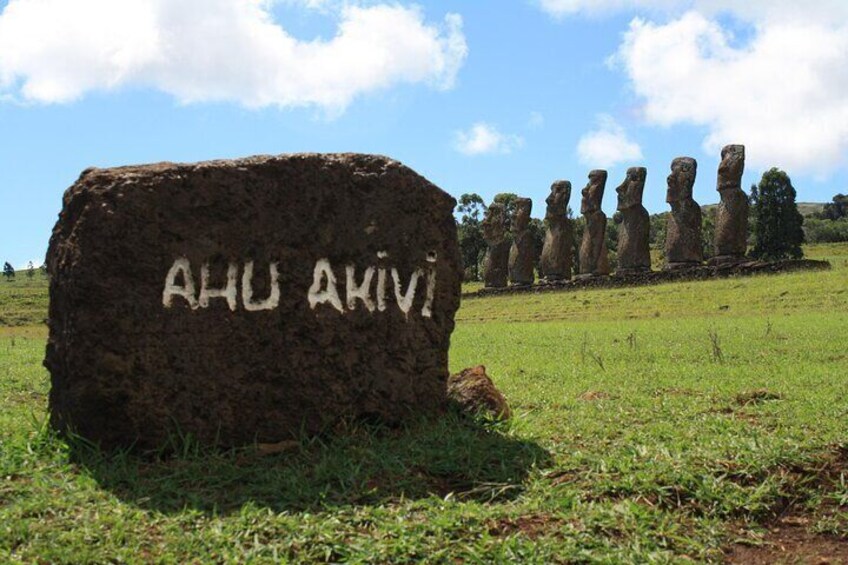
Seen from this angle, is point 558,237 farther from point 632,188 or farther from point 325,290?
point 325,290

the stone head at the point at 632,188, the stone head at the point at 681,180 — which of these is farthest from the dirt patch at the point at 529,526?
the stone head at the point at 632,188

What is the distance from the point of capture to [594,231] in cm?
2934

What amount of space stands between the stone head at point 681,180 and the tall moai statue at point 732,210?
39.9 inches

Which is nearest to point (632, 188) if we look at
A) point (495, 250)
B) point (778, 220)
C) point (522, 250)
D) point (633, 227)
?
point (633, 227)

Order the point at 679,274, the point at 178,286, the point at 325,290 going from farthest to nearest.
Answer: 1. the point at 679,274
2. the point at 325,290
3. the point at 178,286

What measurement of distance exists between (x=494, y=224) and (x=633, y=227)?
781 centimetres

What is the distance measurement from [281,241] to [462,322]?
17847mm

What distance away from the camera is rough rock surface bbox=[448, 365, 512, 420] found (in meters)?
6.03

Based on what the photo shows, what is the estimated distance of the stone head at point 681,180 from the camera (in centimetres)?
2528

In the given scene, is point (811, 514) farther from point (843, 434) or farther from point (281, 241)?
point (281, 241)

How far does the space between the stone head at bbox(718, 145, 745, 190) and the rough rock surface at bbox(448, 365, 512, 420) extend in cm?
1977

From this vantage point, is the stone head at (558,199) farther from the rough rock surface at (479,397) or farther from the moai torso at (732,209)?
the rough rock surface at (479,397)

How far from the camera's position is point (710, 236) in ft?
186

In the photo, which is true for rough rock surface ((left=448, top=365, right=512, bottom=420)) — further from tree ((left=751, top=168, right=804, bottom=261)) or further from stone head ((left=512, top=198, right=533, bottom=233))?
tree ((left=751, top=168, right=804, bottom=261))
